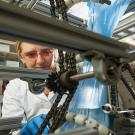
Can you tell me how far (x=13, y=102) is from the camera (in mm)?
1268

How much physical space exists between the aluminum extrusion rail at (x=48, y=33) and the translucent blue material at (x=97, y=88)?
0.35m

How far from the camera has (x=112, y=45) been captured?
40cm

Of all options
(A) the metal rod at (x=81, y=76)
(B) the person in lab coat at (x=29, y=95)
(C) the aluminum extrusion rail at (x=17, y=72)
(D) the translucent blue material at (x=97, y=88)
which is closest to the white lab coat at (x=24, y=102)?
(B) the person in lab coat at (x=29, y=95)

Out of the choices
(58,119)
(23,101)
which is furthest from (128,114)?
(23,101)

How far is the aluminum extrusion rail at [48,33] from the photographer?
0.28 meters

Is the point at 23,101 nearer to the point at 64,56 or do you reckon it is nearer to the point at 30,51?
the point at 30,51

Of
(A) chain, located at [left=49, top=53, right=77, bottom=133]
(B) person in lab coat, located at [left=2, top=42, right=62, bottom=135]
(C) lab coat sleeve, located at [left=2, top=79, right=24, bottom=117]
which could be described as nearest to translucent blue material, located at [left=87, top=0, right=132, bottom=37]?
(A) chain, located at [left=49, top=53, right=77, bottom=133]

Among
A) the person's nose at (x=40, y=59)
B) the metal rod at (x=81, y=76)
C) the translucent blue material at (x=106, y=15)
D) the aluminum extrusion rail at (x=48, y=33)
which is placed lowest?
the metal rod at (x=81, y=76)

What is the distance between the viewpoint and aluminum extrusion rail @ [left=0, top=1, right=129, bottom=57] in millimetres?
280

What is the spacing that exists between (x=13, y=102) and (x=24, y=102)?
0.21 feet

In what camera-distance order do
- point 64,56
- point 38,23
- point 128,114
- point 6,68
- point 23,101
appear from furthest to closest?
point 23,101 → point 6,68 → point 128,114 → point 64,56 → point 38,23

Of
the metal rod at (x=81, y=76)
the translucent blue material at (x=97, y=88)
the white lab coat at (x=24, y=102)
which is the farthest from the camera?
the white lab coat at (x=24, y=102)

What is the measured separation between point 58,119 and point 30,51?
0.72 metres

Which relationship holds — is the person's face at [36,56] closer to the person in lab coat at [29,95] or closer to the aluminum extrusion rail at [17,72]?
the person in lab coat at [29,95]
